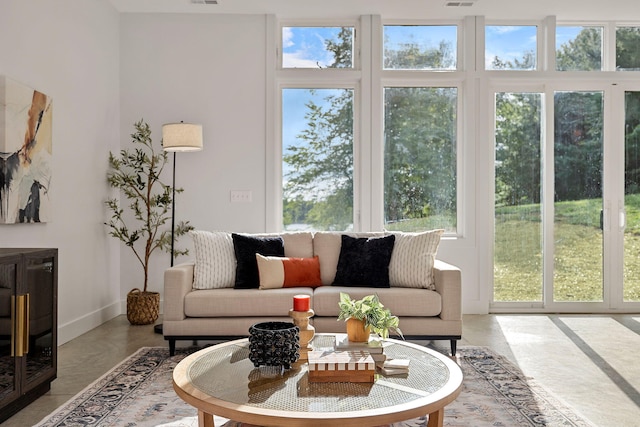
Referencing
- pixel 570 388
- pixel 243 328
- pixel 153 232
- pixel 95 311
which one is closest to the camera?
pixel 570 388

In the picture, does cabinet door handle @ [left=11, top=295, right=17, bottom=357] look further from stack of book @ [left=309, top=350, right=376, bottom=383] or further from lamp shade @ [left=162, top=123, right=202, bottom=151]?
lamp shade @ [left=162, top=123, right=202, bottom=151]

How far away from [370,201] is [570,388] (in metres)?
2.80

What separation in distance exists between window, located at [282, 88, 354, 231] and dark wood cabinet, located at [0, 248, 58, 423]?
2881 millimetres

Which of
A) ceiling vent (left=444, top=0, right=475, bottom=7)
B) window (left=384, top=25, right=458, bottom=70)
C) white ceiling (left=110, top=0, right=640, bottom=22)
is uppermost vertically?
white ceiling (left=110, top=0, right=640, bottom=22)

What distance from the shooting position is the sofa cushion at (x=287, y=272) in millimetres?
4168

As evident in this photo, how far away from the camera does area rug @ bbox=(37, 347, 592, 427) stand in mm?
2732

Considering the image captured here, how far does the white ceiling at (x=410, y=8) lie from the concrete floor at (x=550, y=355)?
9.57 feet

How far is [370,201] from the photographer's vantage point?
18.7 ft

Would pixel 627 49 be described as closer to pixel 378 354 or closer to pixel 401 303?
pixel 401 303

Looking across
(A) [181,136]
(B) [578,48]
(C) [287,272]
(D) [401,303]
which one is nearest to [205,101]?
(A) [181,136]

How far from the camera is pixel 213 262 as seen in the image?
13.9 ft

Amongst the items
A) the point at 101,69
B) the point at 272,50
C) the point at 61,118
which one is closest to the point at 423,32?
the point at 272,50

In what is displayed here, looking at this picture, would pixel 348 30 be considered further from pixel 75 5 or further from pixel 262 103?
pixel 75 5

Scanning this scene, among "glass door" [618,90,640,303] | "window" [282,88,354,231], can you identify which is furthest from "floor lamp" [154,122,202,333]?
"glass door" [618,90,640,303]
